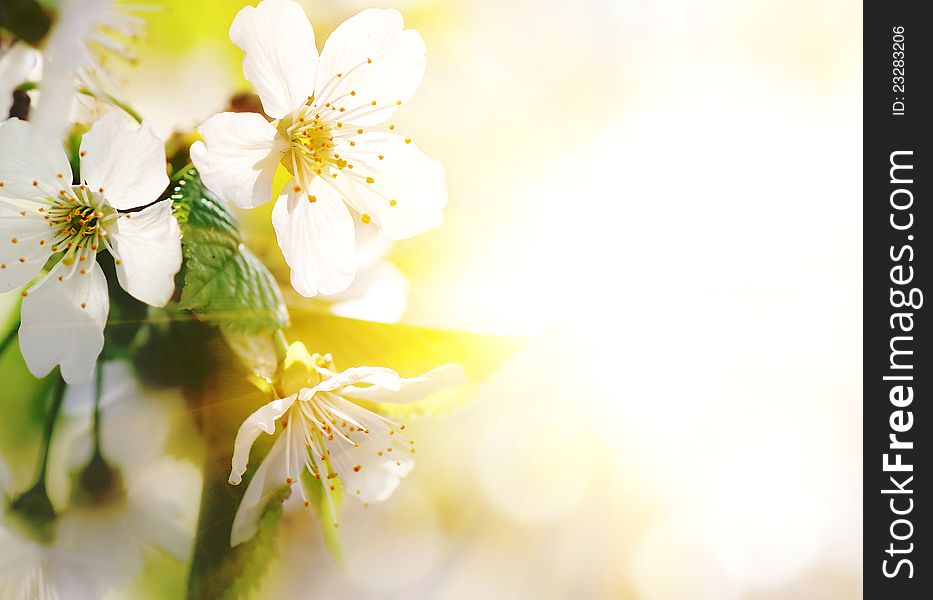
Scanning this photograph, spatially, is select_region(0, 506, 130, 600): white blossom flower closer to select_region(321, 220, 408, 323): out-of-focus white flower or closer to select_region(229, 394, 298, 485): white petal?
select_region(229, 394, 298, 485): white petal

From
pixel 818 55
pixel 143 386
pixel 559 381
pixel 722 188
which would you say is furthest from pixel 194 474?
pixel 818 55

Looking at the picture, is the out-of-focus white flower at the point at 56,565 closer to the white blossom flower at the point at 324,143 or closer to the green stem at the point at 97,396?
the green stem at the point at 97,396

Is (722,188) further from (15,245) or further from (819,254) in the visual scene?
(15,245)

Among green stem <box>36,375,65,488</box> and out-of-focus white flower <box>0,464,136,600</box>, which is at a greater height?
green stem <box>36,375,65,488</box>

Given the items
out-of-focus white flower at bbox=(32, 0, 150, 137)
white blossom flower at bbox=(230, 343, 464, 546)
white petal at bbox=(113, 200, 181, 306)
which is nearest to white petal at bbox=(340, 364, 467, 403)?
white blossom flower at bbox=(230, 343, 464, 546)

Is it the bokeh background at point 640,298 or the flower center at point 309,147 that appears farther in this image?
the bokeh background at point 640,298
